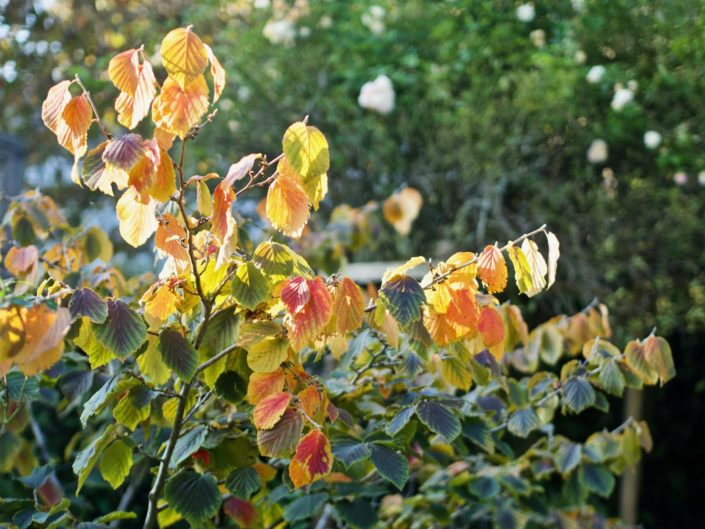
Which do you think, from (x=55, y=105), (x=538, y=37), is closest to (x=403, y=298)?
(x=55, y=105)

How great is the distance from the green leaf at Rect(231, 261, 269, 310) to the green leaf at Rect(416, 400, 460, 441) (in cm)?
37

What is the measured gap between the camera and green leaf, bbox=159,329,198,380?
4.52ft

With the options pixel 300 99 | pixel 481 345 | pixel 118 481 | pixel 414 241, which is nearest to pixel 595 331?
pixel 481 345

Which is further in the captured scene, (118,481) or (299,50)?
(299,50)

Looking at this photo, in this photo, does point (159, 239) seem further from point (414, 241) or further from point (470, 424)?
point (414, 241)

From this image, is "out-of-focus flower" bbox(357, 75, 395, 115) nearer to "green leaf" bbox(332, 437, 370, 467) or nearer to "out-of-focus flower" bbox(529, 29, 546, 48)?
"out-of-focus flower" bbox(529, 29, 546, 48)

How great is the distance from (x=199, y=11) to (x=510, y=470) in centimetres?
397

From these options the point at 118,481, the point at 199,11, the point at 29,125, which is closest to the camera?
the point at 118,481

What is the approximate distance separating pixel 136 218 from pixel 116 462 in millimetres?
513

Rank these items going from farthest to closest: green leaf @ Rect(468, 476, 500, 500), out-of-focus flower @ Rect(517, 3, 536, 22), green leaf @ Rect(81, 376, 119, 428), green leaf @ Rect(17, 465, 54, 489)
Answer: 1. out-of-focus flower @ Rect(517, 3, 536, 22)
2. green leaf @ Rect(468, 476, 500, 500)
3. green leaf @ Rect(17, 465, 54, 489)
4. green leaf @ Rect(81, 376, 119, 428)

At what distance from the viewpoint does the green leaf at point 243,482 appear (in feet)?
4.97

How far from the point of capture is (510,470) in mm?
2350

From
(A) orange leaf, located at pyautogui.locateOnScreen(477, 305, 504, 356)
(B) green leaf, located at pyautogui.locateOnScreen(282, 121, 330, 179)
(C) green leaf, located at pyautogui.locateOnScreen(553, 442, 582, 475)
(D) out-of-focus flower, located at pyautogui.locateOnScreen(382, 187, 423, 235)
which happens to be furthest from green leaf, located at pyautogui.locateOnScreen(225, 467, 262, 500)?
(D) out-of-focus flower, located at pyautogui.locateOnScreen(382, 187, 423, 235)

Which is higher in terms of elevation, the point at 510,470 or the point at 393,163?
the point at 510,470
